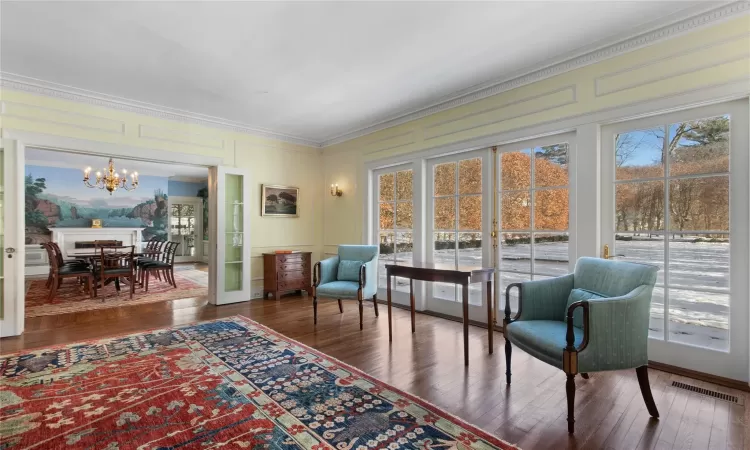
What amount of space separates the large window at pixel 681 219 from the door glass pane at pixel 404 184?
2550 millimetres

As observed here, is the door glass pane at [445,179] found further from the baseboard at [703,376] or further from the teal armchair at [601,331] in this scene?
the baseboard at [703,376]

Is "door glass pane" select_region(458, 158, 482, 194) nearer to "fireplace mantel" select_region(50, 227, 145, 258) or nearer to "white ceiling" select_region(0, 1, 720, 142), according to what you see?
"white ceiling" select_region(0, 1, 720, 142)

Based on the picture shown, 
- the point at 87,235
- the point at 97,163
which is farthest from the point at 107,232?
the point at 97,163

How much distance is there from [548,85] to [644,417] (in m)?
2.92

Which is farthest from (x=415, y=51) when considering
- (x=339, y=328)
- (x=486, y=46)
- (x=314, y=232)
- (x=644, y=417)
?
(x=314, y=232)

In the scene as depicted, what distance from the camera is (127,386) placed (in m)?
2.50

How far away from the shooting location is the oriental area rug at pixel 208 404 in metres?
1.87

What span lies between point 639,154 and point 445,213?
213cm

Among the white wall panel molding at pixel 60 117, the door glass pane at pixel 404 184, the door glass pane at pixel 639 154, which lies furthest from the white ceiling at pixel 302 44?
the door glass pane at pixel 404 184

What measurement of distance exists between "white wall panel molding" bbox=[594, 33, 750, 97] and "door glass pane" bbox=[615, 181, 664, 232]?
84 cm

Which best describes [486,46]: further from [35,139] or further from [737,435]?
[35,139]

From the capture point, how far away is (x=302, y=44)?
3.15 metres

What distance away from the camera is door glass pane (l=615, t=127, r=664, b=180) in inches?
117

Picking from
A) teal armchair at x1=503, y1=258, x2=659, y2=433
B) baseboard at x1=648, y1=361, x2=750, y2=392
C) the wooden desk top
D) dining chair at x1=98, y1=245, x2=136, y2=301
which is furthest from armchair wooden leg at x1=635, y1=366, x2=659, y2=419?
dining chair at x1=98, y1=245, x2=136, y2=301
